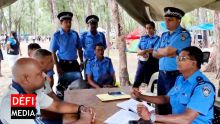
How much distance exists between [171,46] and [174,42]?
5cm

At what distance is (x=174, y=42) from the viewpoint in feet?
11.2

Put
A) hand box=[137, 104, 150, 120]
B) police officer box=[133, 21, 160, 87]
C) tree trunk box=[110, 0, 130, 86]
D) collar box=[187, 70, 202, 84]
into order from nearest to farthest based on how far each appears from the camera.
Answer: hand box=[137, 104, 150, 120] → collar box=[187, 70, 202, 84] → police officer box=[133, 21, 160, 87] → tree trunk box=[110, 0, 130, 86]

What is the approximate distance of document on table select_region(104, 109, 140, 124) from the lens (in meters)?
2.14

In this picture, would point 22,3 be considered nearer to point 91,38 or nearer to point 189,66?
point 91,38

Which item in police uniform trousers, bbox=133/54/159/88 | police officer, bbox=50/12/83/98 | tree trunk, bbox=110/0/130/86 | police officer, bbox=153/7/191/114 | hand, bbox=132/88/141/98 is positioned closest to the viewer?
hand, bbox=132/88/141/98

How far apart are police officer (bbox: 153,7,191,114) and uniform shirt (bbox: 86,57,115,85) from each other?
3.87ft

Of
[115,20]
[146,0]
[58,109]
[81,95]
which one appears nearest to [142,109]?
[58,109]

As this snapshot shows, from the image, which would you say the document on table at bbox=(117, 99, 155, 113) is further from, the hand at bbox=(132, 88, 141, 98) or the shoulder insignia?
the shoulder insignia

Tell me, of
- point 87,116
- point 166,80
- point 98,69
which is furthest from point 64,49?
point 87,116

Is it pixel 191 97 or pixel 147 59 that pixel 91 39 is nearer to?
pixel 147 59

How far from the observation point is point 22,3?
33938 millimetres

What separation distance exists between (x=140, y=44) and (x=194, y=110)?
3.45m

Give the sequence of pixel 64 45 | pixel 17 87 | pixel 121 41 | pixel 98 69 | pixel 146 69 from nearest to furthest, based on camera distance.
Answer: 1. pixel 17 87
2. pixel 98 69
3. pixel 64 45
4. pixel 146 69
5. pixel 121 41

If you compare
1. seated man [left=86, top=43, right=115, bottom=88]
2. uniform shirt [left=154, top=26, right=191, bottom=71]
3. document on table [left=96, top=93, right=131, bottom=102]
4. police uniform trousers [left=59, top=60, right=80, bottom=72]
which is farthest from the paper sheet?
police uniform trousers [left=59, top=60, right=80, bottom=72]
